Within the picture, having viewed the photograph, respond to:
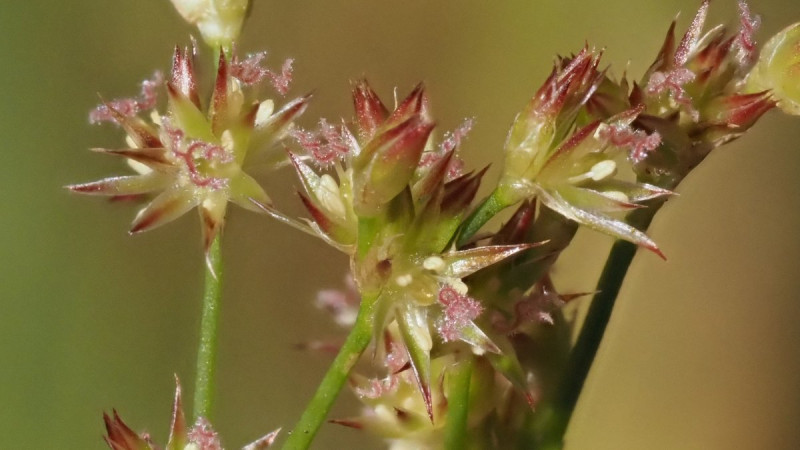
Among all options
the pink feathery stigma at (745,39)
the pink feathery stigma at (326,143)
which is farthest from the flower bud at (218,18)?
the pink feathery stigma at (745,39)

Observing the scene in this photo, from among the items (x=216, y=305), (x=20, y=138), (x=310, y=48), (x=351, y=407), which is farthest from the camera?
(x=310, y=48)

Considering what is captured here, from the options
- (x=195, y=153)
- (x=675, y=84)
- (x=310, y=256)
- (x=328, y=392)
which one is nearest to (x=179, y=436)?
(x=328, y=392)

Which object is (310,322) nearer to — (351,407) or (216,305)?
(351,407)

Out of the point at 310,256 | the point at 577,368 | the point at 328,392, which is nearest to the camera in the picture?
the point at 328,392

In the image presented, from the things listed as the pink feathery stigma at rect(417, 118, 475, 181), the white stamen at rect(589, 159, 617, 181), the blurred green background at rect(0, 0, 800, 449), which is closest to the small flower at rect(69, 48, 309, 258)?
the pink feathery stigma at rect(417, 118, 475, 181)

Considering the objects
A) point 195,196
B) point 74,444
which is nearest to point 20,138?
point 74,444

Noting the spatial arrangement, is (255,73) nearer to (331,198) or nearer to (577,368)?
(331,198)
